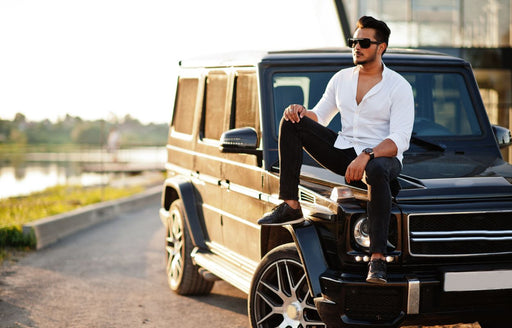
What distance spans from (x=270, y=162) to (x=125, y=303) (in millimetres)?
2413

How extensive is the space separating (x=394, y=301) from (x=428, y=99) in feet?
7.79

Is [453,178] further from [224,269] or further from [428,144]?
[224,269]

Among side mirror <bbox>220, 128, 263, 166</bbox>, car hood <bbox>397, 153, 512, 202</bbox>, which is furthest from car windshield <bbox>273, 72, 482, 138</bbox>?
car hood <bbox>397, 153, 512, 202</bbox>

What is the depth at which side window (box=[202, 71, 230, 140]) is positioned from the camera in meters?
6.81

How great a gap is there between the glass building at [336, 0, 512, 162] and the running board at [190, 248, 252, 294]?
56.7 feet

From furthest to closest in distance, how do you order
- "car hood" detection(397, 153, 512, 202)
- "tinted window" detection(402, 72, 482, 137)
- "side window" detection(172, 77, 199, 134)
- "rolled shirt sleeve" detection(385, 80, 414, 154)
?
"side window" detection(172, 77, 199, 134) < "tinted window" detection(402, 72, 482, 137) < "rolled shirt sleeve" detection(385, 80, 414, 154) < "car hood" detection(397, 153, 512, 202)

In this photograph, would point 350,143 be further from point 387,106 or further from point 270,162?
point 270,162

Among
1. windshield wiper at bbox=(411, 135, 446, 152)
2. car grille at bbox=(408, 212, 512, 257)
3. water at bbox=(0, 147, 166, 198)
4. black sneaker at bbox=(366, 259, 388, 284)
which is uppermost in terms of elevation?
windshield wiper at bbox=(411, 135, 446, 152)

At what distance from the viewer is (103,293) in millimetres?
7742

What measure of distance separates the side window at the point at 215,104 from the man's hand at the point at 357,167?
2.24 m

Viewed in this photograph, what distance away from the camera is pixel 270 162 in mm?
Result: 5664

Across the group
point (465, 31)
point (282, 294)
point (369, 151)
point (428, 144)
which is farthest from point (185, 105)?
point (465, 31)

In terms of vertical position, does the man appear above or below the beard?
below

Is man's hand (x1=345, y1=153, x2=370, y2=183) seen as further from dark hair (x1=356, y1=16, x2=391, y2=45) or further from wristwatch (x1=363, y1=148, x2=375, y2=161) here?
dark hair (x1=356, y1=16, x2=391, y2=45)
